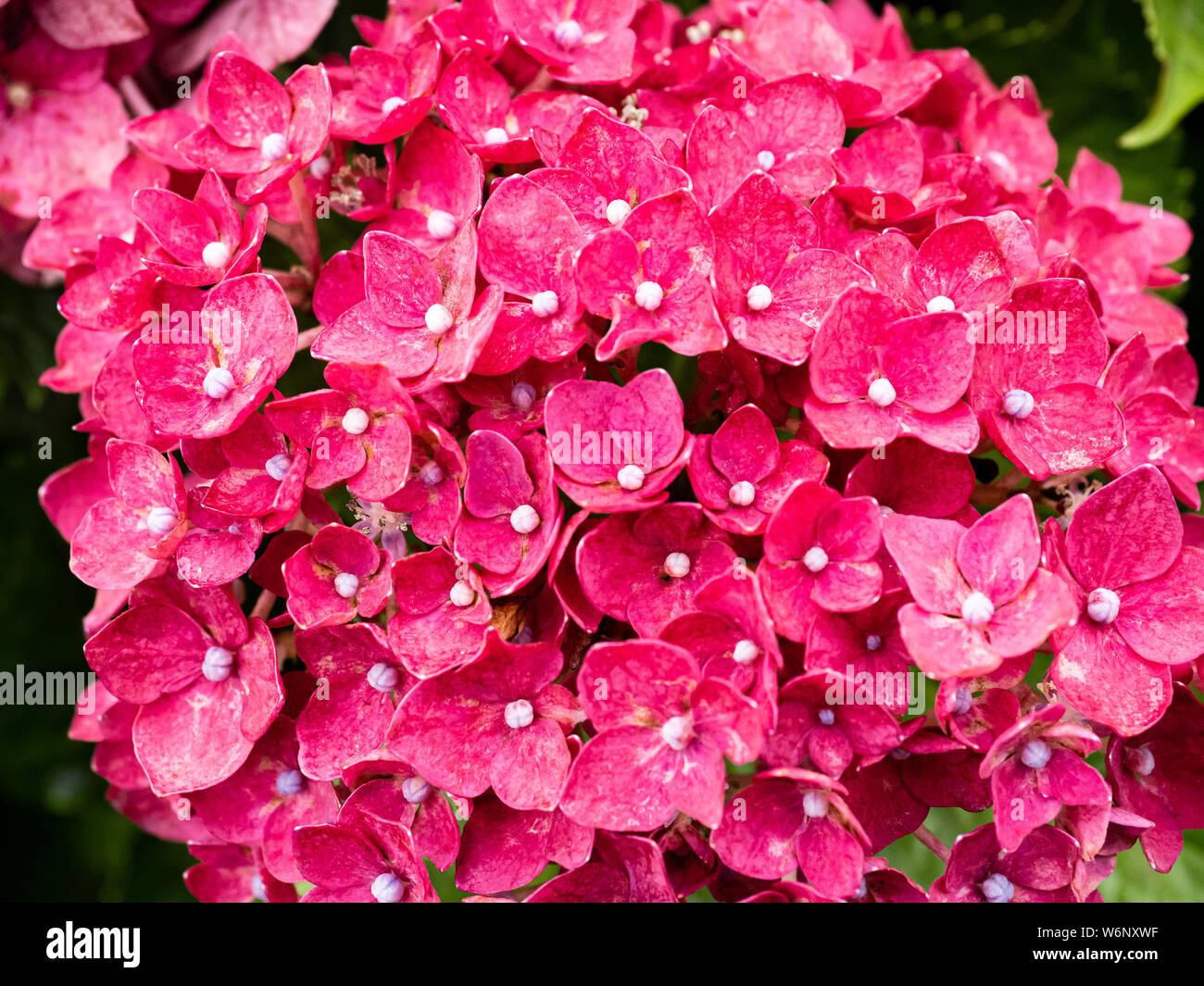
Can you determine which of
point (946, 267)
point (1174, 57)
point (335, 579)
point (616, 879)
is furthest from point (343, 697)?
point (1174, 57)

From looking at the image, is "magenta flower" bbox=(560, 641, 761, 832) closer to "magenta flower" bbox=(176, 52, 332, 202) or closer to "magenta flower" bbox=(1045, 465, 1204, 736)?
"magenta flower" bbox=(1045, 465, 1204, 736)

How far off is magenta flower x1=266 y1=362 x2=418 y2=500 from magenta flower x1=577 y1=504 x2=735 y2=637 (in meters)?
0.11

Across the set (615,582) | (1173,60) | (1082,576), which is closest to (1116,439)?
(1082,576)

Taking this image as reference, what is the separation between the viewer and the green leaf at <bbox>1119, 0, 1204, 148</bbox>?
0.82 meters

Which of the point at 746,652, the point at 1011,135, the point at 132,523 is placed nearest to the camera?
the point at 746,652

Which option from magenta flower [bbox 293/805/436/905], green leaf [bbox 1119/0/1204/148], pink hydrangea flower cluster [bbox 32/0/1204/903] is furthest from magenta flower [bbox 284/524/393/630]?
green leaf [bbox 1119/0/1204/148]

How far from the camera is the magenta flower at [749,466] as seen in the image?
54 cm

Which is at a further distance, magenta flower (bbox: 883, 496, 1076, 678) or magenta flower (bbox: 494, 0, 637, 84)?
magenta flower (bbox: 494, 0, 637, 84)

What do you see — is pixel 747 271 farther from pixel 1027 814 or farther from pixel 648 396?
pixel 1027 814

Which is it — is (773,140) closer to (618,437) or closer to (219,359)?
(618,437)

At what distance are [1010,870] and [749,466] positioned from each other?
10.3 inches

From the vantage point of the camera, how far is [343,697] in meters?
0.58

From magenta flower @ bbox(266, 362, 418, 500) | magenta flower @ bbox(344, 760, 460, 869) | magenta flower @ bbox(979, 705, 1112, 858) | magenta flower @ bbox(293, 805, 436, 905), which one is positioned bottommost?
magenta flower @ bbox(293, 805, 436, 905)

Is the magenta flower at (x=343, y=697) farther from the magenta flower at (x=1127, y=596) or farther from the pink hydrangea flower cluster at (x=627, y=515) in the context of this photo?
the magenta flower at (x=1127, y=596)
